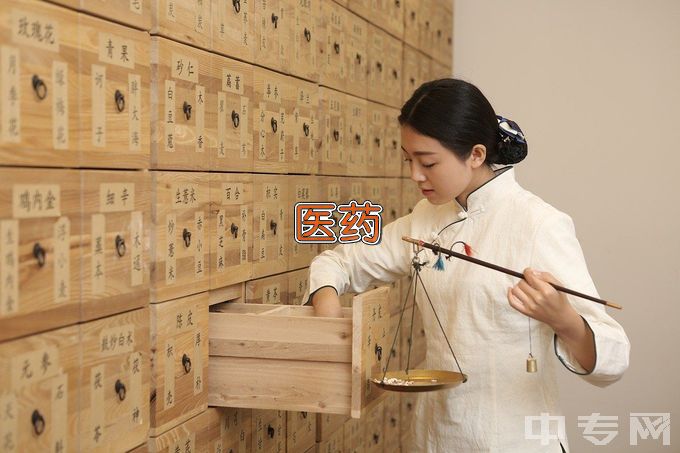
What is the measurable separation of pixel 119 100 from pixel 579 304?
1.08 m

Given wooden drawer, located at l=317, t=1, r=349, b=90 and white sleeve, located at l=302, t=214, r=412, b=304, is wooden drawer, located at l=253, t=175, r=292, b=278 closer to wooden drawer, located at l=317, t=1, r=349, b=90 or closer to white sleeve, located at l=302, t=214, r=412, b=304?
white sleeve, located at l=302, t=214, r=412, b=304

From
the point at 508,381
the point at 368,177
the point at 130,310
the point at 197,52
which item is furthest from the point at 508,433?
the point at 368,177

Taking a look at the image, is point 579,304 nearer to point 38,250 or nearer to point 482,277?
point 482,277

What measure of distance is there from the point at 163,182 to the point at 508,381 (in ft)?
3.07

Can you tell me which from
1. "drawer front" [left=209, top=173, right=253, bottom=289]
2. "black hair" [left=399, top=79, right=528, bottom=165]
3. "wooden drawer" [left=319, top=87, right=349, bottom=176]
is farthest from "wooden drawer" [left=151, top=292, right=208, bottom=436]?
"wooden drawer" [left=319, top=87, right=349, bottom=176]

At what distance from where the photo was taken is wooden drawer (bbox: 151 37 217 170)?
1.95 m

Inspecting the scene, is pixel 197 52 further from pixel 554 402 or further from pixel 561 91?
pixel 561 91

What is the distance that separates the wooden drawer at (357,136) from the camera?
10.7 feet

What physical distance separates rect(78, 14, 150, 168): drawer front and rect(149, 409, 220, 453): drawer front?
24.5 inches

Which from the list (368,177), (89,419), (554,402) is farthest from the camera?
(368,177)

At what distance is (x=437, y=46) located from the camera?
178 inches

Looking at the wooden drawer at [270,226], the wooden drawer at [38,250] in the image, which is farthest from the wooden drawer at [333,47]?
the wooden drawer at [38,250]

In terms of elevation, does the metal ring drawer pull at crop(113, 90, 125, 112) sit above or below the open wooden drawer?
above

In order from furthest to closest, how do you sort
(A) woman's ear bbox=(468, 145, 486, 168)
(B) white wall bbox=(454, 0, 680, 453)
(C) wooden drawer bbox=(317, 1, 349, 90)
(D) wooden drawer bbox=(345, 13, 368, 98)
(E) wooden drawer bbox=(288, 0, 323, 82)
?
(B) white wall bbox=(454, 0, 680, 453), (D) wooden drawer bbox=(345, 13, 368, 98), (C) wooden drawer bbox=(317, 1, 349, 90), (E) wooden drawer bbox=(288, 0, 323, 82), (A) woman's ear bbox=(468, 145, 486, 168)
